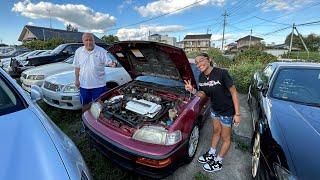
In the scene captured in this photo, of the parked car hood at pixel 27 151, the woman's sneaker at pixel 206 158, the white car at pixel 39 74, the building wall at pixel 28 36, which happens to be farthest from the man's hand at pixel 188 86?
the building wall at pixel 28 36

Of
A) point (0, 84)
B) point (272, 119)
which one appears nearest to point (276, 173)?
point (272, 119)

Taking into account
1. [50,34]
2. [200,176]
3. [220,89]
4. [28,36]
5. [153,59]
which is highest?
[50,34]

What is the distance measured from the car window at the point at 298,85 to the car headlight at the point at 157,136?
1.61m

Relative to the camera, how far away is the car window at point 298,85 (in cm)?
305

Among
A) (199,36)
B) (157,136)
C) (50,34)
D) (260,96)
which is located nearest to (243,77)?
(260,96)

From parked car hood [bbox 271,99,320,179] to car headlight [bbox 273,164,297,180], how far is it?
0.19 feet

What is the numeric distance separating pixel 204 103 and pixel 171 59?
971 mm

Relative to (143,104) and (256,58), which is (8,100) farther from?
(256,58)

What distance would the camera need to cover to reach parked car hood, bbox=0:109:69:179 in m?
1.43

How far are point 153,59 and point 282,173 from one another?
2443 millimetres

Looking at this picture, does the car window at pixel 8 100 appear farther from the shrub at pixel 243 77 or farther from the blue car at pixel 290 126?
the shrub at pixel 243 77

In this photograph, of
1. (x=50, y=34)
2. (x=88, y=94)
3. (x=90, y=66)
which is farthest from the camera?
(x=50, y=34)

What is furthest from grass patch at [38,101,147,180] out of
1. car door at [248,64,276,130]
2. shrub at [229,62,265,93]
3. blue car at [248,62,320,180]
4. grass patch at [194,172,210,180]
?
shrub at [229,62,265,93]

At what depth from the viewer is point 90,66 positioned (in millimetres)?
4133
